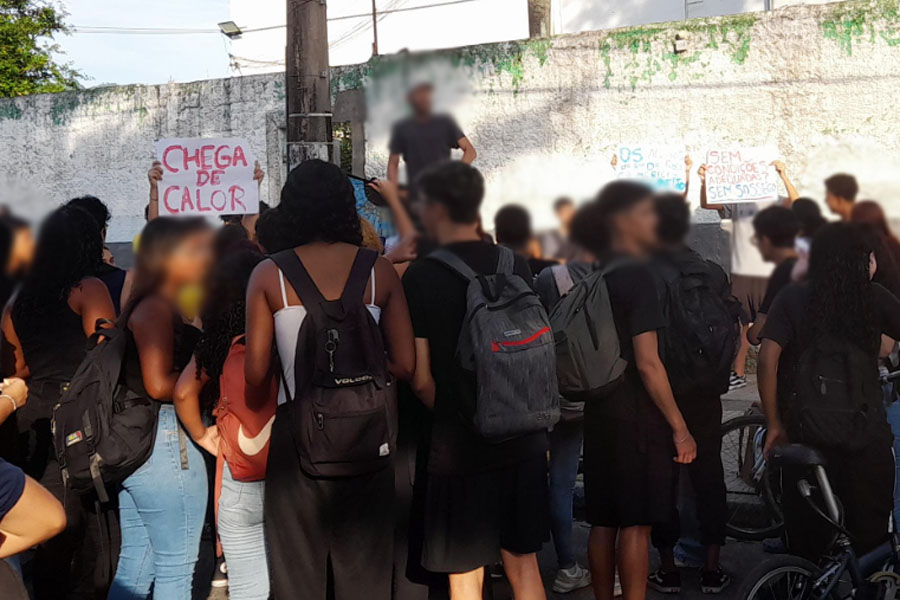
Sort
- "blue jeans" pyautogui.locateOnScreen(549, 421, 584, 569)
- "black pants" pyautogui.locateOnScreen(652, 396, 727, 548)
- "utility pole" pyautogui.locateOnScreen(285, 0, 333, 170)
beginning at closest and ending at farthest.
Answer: "black pants" pyautogui.locateOnScreen(652, 396, 727, 548) < "blue jeans" pyautogui.locateOnScreen(549, 421, 584, 569) < "utility pole" pyautogui.locateOnScreen(285, 0, 333, 170)

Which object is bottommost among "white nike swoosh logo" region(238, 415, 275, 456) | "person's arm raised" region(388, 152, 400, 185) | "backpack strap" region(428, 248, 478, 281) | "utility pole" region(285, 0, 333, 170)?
"white nike swoosh logo" region(238, 415, 275, 456)

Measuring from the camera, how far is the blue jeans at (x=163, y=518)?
3.15 metres

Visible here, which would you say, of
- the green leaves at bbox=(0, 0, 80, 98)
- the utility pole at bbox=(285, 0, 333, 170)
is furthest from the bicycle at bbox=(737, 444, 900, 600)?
the green leaves at bbox=(0, 0, 80, 98)

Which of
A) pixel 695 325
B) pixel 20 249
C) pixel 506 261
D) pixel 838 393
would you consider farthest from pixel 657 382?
pixel 20 249

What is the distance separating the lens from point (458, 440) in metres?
2.97

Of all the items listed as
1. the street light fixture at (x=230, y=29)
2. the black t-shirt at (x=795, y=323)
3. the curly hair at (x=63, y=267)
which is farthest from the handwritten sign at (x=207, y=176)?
the street light fixture at (x=230, y=29)

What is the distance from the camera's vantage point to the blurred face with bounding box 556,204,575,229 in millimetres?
3139

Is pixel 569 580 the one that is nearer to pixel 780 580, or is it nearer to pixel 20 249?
pixel 780 580

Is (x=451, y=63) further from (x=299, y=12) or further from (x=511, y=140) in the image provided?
(x=511, y=140)

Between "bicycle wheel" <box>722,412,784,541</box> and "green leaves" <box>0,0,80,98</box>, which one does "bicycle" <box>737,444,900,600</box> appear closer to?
"bicycle wheel" <box>722,412,784,541</box>

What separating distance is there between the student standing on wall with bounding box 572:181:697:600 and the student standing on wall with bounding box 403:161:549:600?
37 centimetres

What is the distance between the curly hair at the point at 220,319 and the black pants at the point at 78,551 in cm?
70

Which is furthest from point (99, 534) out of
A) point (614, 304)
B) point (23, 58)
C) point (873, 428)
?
point (23, 58)

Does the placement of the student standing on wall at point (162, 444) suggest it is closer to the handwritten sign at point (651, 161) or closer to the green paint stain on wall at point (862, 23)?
the handwritten sign at point (651, 161)
